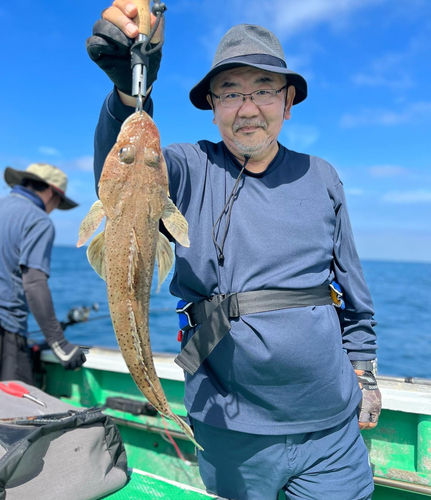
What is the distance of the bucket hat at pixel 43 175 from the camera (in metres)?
5.84

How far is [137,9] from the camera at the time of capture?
2.08 meters

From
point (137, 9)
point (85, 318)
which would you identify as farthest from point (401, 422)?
point (85, 318)

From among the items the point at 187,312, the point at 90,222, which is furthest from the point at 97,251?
the point at 187,312

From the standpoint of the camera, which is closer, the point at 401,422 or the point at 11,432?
the point at 11,432

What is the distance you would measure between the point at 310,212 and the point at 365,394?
4.23ft

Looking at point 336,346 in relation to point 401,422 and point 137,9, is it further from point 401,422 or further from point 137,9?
point 137,9

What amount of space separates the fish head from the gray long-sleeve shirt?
155mm

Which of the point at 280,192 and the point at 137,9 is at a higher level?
the point at 137,9

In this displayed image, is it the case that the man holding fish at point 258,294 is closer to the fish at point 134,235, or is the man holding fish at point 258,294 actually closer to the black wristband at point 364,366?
the fish at point 134,235

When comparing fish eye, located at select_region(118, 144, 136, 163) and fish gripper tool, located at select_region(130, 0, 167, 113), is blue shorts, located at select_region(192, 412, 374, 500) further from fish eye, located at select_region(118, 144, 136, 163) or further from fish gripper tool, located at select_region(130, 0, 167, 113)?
fish gripper tool, located at select_region(130, 0, 167, 113)

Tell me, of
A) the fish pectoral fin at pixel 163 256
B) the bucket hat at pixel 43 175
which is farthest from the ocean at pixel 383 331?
the fish pectoral fin at pixel 163 256

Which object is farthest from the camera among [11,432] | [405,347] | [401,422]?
[405,347]

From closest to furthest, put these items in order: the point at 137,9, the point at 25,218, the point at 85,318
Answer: the point at 137,9 < the point at 25,218 < the point at 85,318

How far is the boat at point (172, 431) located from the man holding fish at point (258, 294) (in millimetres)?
733
